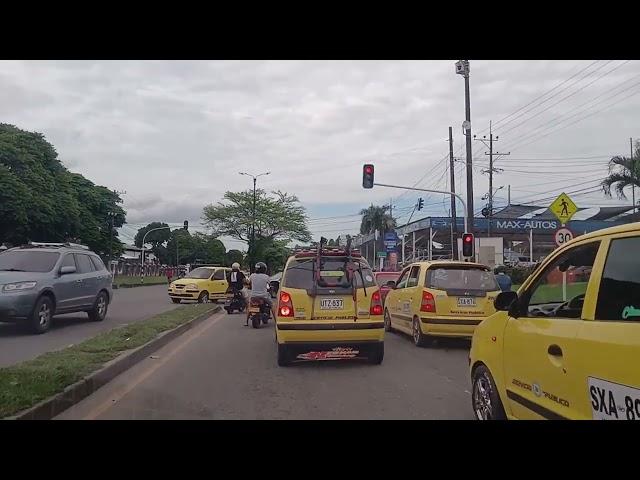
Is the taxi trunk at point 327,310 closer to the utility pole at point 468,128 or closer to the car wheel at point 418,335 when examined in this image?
the car wheel at point 418,335

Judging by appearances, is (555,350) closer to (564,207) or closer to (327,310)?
(327,310)

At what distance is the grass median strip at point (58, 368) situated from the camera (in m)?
5.97

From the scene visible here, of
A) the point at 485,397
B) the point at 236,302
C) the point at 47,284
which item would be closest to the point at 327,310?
the point at 485,397

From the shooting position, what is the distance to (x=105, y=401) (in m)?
6.77

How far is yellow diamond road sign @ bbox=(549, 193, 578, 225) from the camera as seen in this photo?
14680 mm

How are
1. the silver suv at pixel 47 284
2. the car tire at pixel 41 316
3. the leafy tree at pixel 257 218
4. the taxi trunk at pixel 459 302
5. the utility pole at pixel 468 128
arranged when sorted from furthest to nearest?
1. the leafy tree at pixel 257 218
2. the utility pole at pixel 468 128
3. the car tire at pixel 41 316
4. the silver suv at pixel 47 284
5. the taxi trunk at pixel 459 302

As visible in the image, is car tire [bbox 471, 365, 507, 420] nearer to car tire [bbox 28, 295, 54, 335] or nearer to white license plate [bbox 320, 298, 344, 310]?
white license plate [bbox 320, 298, 344, 310]

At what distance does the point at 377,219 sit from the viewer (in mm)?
69500

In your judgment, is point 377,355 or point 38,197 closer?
point 377,355

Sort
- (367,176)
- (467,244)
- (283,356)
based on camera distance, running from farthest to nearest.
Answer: (367,176), (467,244), (283,356)

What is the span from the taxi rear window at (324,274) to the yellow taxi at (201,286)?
16.1 m

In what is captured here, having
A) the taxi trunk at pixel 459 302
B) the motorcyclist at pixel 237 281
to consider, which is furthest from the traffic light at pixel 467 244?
the taxi trunk at pixel 459 302

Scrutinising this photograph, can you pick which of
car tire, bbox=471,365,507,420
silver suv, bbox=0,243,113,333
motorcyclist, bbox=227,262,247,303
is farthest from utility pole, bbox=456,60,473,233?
car tire, bbox=471,365,507,420

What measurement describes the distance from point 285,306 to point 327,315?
2.09ft
